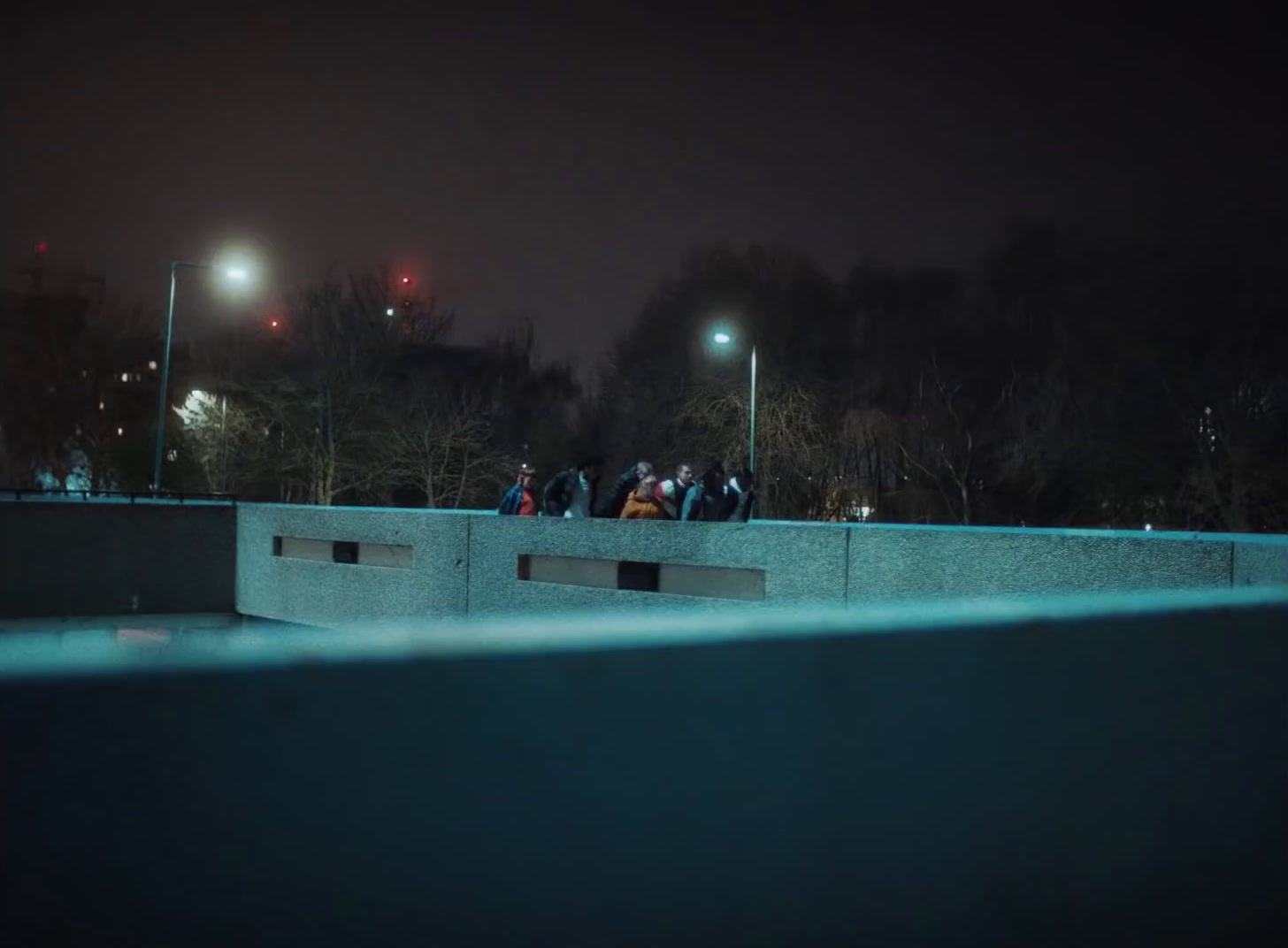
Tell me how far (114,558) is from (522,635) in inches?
727

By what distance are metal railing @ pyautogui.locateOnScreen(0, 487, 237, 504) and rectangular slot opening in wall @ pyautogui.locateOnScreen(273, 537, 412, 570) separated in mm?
3199

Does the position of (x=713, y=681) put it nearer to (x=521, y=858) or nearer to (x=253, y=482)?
(x=521, y=858)

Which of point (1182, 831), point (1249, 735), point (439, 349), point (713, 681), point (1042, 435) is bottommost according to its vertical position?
point (1182, 831)

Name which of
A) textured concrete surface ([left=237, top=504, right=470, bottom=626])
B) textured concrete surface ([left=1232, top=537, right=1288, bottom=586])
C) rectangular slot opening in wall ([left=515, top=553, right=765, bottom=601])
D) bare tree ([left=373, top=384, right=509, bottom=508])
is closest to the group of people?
rectangular slot opening in wall ([left=515, top=553, right=765, bottom=601])

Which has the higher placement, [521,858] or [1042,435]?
[1042,435]

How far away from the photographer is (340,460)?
42188 mm

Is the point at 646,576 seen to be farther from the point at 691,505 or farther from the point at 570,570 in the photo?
the point at 691,505

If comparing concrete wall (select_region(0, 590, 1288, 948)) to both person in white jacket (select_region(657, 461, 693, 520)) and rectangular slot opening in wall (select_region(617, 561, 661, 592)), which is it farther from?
person in white jacket (select_region(657, 461, 693, 520))

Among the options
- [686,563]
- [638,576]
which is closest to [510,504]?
[638,576]

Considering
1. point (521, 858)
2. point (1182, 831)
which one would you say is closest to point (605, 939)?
point (521, 858)

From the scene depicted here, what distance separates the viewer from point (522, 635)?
2.18 metres

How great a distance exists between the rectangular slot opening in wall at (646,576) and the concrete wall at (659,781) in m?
8.00

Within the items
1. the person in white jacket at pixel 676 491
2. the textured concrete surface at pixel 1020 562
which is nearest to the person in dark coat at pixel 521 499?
the person in white jacket at pixel 676 491

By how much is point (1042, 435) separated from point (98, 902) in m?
39.6
